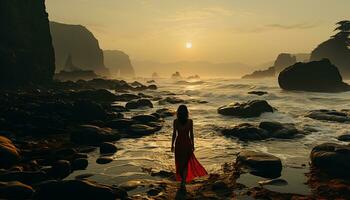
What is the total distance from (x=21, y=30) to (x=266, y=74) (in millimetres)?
113085

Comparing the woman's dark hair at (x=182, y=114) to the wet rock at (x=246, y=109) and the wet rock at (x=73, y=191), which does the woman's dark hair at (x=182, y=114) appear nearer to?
the wet rock at (x=73, y=191)

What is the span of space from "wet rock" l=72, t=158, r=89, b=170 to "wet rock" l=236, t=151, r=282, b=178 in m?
4.83

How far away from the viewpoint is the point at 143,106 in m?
32.8

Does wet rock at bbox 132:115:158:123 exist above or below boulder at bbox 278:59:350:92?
below

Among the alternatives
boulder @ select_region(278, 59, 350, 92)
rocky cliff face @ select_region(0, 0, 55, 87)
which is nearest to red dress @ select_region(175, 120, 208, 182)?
rocky cliff face @ select_region(0, 0, 55, 87)

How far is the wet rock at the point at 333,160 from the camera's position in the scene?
10.8m

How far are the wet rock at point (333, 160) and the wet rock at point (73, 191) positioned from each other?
6.48 m

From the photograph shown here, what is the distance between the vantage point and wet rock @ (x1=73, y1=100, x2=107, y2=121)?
903 inches

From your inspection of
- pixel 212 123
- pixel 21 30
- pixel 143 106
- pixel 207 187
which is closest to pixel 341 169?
pixel 207 187

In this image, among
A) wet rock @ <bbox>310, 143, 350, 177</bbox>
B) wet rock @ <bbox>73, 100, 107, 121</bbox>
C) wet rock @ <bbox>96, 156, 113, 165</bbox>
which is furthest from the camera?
wet rock @ <bbox>73, 100, 107, 121</bbox>

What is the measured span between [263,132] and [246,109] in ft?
27.2

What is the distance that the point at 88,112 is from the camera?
76.6 feet

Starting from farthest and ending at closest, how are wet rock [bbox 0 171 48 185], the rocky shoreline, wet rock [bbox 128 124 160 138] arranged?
wet rock [bbox 128 124 160 138] → wet rock [bbox 0 171 48 185] → the rocky shoreline

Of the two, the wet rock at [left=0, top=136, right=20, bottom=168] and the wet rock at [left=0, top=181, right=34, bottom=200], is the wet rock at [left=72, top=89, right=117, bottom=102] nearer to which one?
the wet rock at [left=0, top=136, right=20, bottom=168]
